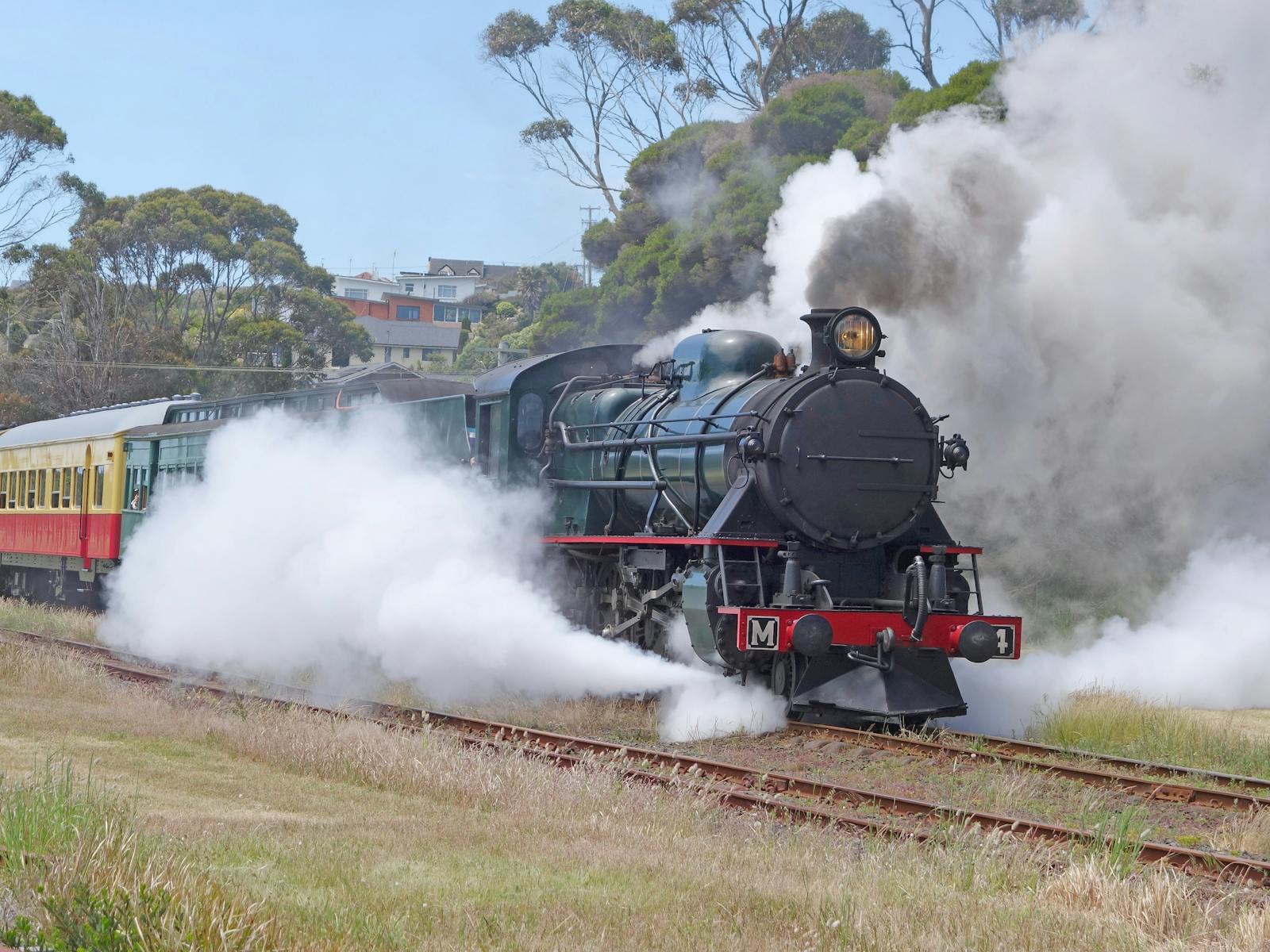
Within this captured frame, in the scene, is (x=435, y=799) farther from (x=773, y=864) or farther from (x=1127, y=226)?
(x=1127, y=226)

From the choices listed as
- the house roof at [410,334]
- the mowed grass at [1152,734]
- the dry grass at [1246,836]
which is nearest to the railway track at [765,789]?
the dry grass at [1246,836]

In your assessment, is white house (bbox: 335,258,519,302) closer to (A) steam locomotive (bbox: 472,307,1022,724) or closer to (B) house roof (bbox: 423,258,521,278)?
(B) house roof (bbox: 423,258,521,278)

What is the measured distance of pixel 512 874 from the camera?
236 inches

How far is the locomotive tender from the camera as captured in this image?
35.0 feet

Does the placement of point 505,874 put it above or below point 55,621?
above

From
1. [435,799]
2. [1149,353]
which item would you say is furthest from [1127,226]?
[435,799]

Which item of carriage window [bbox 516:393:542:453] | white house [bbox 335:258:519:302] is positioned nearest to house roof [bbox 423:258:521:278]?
white house [bbox 335:258:519:302]

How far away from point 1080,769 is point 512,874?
4878 mm

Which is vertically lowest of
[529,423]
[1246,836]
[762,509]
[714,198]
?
[1246,836]

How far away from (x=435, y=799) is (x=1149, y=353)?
560 inches

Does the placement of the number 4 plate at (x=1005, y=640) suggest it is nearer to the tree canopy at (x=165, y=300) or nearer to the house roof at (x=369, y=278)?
the tree canopy at (x=165, y=300)

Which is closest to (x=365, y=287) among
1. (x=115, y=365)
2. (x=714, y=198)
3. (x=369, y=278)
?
(x=369, y=278)

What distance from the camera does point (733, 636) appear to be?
35.1ft

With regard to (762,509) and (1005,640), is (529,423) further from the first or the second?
(1005,640)
